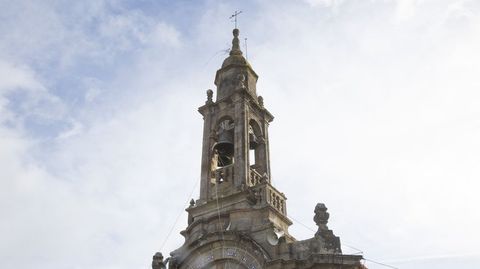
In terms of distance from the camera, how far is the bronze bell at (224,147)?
21.9 m

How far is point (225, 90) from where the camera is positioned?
915 inches

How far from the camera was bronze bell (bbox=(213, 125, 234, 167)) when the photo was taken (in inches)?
862

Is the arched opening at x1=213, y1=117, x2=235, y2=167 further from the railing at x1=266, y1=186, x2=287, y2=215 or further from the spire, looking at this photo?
the spire

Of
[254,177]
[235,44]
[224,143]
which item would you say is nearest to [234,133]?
[224,143]

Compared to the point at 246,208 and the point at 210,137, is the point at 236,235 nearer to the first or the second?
the point at 246,208

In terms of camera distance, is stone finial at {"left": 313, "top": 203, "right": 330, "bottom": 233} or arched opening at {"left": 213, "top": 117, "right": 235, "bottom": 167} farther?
arched opening at {"left": 213, "top": 117, "right": 235, "bottom": 167}

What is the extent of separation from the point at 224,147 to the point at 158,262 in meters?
5.35

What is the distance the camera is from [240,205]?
1912cm

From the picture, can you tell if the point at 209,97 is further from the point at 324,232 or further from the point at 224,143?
the point at 324,232

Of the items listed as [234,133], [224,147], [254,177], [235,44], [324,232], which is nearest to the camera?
[324,232]

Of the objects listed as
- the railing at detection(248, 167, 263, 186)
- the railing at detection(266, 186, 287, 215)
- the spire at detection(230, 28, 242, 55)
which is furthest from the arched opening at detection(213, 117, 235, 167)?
the spire at detection(230, 28, 242, 55)

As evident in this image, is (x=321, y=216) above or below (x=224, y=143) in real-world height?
below

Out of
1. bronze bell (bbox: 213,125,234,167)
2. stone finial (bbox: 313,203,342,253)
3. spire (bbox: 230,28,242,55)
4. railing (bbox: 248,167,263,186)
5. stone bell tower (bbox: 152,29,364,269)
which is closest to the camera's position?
stone finial (bbox: 313,203,342,253)

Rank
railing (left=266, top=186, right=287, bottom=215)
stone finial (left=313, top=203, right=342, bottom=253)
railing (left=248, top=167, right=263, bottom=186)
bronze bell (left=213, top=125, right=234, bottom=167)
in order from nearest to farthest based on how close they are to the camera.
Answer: stone finial (left=313, top=203, right=342, bottom=253)
railing (left=266, top=186, right=287, bottom=215)
railing (left=248, top=167, right=263, bottom=186)
bronze bell (left=213, top=125, right=234, bottom=167)
